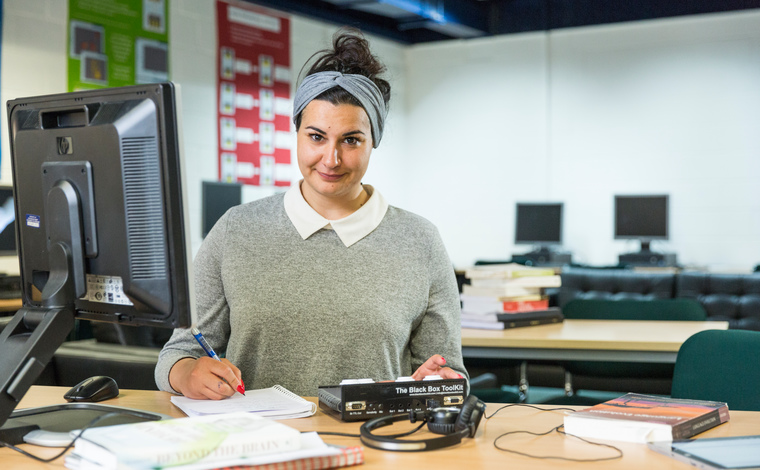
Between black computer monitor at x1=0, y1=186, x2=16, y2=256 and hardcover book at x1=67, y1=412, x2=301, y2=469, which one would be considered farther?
black computer monitor at x1=0, y1=186, x2=16, y2=256

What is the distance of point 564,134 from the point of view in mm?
7910

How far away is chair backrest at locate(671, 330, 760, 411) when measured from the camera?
173 cm

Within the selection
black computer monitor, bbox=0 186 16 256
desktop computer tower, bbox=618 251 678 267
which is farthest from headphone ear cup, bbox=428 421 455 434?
desktop computer tower, bbox=618 251 678 267

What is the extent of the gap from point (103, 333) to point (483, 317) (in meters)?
1.47

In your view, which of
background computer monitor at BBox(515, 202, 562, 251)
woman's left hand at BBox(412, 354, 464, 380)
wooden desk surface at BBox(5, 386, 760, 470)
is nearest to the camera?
wooden desk surface at BBox(5, 386, 760, 470)

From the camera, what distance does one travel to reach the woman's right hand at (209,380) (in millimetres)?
1329

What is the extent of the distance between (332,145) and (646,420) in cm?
81

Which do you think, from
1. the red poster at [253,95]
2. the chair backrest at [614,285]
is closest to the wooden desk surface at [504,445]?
the chair backrest at [614,285]

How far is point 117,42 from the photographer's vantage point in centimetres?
544

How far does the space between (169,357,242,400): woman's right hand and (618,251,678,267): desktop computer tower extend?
5.99 metres

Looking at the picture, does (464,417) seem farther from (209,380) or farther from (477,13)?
(477,13)

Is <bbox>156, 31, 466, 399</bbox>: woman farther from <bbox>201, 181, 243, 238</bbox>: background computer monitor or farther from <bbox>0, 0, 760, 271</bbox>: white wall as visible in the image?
<bbox>0, 0, 760, 271</bbox>: white wall

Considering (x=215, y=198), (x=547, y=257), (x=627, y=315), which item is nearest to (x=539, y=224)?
(x=547, y=257)

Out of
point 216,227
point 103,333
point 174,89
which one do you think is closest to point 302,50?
point 103,333
